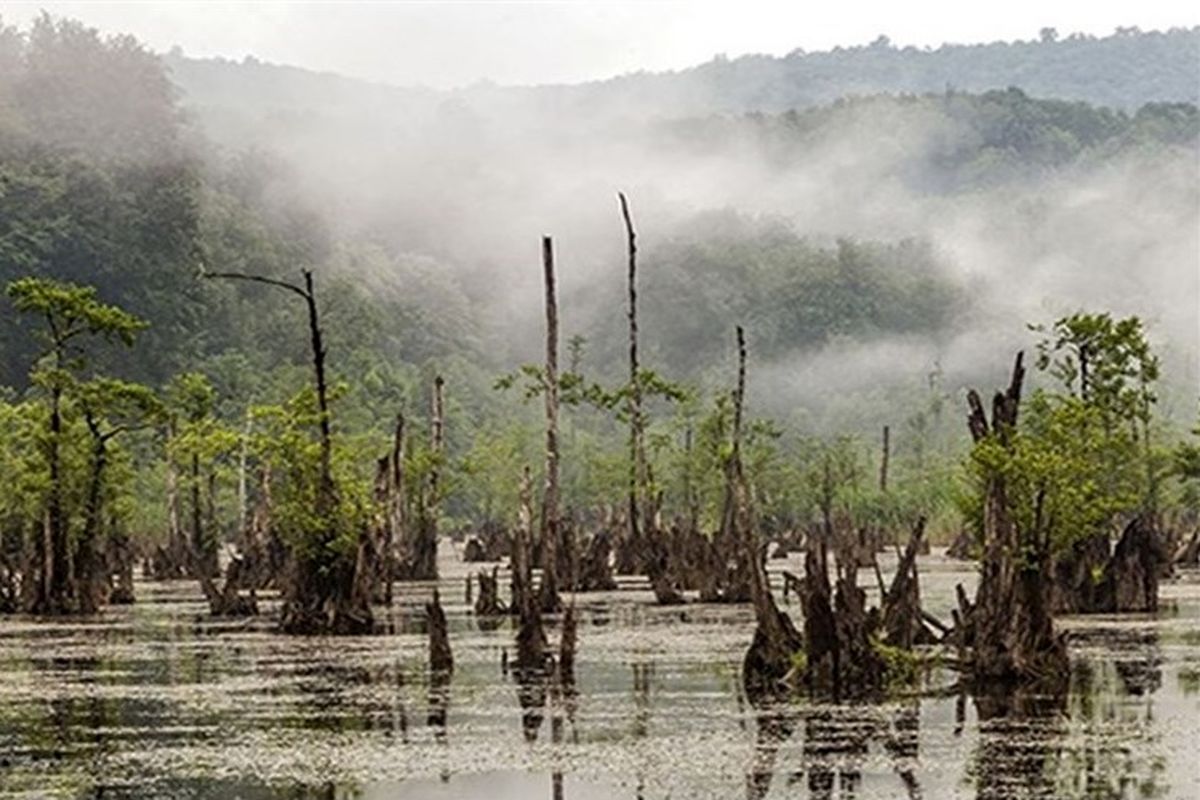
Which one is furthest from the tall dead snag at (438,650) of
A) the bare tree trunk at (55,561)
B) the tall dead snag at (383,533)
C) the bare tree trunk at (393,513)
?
the bare tree trunk at (55,561)

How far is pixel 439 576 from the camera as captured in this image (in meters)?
52.6

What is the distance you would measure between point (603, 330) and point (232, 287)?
151ft

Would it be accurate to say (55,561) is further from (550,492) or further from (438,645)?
(438,645)

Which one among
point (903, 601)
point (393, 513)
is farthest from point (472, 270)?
point (903, 601)

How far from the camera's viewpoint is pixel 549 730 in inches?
746

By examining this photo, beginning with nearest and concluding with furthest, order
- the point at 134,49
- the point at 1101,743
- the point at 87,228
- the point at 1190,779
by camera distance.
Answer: the point at 1190,779 < the point at 1101,743 < the point at 87,228 < the point at 134,49

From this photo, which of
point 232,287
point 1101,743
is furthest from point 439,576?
point 232,287

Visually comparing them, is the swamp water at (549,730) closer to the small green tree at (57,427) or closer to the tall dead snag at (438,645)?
the tall dead snag at (438,645)

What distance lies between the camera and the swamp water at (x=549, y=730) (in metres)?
15.7

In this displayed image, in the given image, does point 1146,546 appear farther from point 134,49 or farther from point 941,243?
point 941,243

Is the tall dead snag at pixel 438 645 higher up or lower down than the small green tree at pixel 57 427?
lower down

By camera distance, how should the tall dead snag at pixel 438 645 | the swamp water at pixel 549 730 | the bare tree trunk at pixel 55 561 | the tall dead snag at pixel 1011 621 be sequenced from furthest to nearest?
the bare tree trunk at pixel 55 561, the tall dead snag at pixel 438 645, the tall dead snag at pixel 1011 621, the swamp water at pixel 549 730

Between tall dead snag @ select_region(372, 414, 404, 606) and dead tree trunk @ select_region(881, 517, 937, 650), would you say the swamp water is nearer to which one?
dead tree trunk @ select_region(881, 517, 937, 650)

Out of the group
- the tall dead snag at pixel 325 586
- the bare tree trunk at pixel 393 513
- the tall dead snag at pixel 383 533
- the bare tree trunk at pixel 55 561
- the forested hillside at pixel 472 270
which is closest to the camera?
the tall dead snag at pixel 325 586
